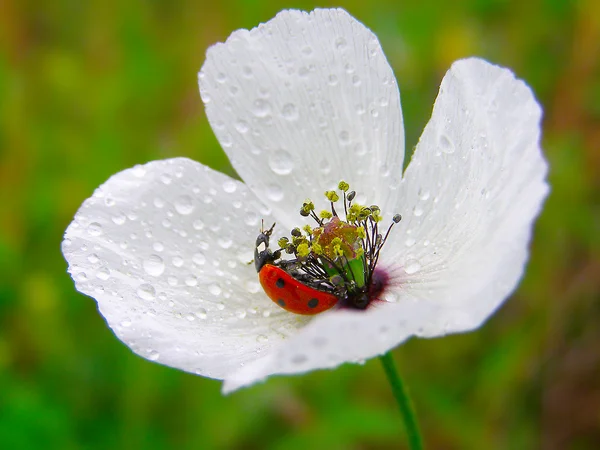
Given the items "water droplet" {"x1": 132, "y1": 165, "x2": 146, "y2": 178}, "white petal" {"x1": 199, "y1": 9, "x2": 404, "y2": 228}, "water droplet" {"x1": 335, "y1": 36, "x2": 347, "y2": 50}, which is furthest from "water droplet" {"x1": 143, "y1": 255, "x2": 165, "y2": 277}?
"water droplet" {"x1": 335, "y1": 36, "x2": 347, "y2": 50}

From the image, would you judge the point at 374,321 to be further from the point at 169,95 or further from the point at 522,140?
the point at 169,95

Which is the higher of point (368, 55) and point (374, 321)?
point (368, 55)

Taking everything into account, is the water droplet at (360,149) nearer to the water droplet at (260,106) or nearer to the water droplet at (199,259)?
the water droplet at (260,106)

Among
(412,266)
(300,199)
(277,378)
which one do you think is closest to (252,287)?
(300,199)

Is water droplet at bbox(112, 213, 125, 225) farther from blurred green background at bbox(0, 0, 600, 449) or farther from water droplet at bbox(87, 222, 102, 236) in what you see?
blurred green background at bbox(0, 0, 600, 449)

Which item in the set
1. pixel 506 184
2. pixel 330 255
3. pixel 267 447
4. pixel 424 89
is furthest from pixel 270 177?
pixel 424 89

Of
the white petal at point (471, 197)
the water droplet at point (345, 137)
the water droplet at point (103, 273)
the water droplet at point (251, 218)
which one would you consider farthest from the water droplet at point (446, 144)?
the water droplet at point (103, 273)
